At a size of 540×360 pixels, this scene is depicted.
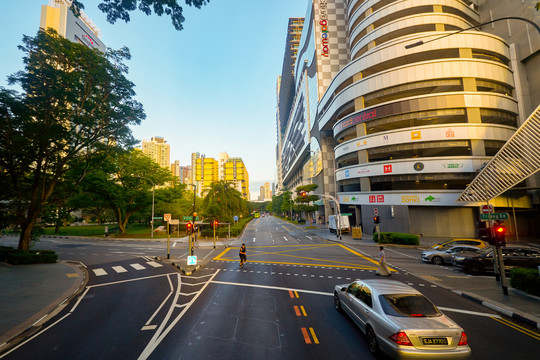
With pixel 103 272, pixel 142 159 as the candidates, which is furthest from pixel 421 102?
pixel 142 159

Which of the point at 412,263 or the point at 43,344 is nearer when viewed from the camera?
the point at 43,344

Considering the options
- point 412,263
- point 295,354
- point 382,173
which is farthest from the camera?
point 382,173

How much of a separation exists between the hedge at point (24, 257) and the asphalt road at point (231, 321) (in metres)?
9.10

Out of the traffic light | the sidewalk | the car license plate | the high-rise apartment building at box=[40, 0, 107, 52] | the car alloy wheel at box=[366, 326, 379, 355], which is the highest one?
the high-rise apartment building at box=[40, 0, 107, 52]

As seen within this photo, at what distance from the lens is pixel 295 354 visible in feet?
19.9

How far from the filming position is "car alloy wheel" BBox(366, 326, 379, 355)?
594 centimetres

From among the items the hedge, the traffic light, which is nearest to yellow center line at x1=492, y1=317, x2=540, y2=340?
the traffic light

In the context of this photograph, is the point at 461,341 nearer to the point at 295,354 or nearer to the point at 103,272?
the point at 295,354

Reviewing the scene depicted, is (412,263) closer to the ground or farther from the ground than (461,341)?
closer to the ground

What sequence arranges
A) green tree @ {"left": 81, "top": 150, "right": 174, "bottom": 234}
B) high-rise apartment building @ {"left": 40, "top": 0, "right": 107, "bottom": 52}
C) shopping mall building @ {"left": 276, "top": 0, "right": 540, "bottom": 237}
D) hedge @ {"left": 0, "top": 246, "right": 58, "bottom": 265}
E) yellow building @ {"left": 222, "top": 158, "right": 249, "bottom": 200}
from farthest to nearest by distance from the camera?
yellow building @ {"left": 222, "top": 158, "right": 249, "bottom": 200} < high-rise apartment building @ {"left": 40, "top": 0, "right": 107, "bottom": 52} < green tree @ {"left": 81, "top": 150, "right": 174, "bottom": 234} < shopping mall building @ {"left": 276, "top": 0, "right": 540, "bottom": 237} < hedge @ {"left": 0, "top": 246, "right": 58, "bottom": 265}

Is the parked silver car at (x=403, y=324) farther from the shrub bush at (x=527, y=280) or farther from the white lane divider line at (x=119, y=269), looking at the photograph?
the white lane divider line at (x=119, y=269)

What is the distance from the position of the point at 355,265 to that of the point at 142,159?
40827 mm

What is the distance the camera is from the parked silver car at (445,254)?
17.2 metres

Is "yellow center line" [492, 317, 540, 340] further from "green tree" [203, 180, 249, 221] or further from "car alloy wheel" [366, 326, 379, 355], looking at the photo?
"green tree" [203, 180, 249, 221]
